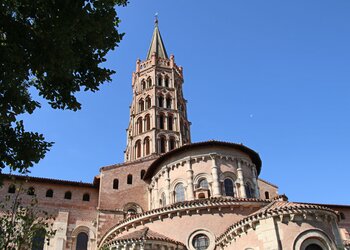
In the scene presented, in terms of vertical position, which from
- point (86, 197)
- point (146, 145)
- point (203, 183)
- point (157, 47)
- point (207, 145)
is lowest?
point (203, 183)

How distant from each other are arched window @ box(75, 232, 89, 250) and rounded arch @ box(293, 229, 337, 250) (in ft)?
55.0

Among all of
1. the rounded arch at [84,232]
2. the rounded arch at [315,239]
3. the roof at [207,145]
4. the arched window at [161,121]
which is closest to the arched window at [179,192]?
the roof at [207,145]

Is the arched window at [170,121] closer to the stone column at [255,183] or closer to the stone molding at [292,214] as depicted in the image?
the stone column at [255,183]

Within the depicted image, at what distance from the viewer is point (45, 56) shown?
29.8ft

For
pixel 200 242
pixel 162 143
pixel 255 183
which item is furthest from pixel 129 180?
pixel 162 143

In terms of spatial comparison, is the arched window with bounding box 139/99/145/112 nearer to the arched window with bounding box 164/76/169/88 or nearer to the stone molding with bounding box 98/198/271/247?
the arched window with bounding box 164/76/169/88

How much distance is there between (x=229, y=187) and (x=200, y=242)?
5.56m

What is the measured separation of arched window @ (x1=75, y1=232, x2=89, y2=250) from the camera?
92.8 ft

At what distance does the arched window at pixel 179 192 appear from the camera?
27.1 m

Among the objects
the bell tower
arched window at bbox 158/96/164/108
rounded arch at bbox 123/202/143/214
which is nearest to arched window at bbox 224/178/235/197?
rounded arch at bbox 123/202/143/214

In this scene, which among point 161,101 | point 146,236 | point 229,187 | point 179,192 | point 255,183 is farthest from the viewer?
point 161,101

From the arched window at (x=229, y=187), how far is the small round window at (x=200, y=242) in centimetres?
478

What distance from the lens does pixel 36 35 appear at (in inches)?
360

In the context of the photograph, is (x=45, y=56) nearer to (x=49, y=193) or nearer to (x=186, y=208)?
(x=186, y=208)
